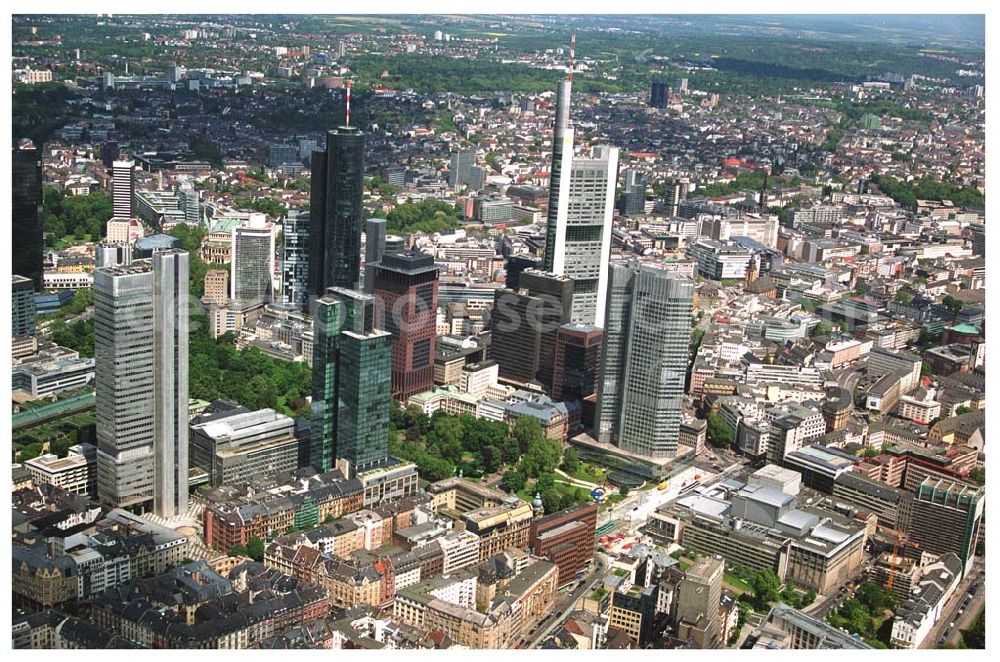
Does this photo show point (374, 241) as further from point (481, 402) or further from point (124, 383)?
point (124, 383)

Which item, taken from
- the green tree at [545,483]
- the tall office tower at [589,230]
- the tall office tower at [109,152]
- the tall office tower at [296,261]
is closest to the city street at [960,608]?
the green tree at [545,483]

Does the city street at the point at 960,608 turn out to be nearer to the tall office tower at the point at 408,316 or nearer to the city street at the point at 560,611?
the city street at the point at 560,611

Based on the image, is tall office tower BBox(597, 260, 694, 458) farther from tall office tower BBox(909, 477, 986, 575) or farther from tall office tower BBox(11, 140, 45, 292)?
tall office tower BBox(11, 140, 45, 292)

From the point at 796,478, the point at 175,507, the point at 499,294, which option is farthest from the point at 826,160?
the point at 175,507

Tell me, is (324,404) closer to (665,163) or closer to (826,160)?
(665,163)

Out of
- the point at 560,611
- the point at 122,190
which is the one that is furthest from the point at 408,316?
the point at 122,190

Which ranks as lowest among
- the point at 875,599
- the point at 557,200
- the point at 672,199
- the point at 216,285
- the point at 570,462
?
the point at 875,599
